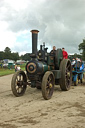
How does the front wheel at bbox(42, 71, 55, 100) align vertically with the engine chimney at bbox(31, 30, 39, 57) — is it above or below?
below

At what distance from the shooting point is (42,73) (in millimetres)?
5762

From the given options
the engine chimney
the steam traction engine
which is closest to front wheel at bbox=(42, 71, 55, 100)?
the steam traction engine

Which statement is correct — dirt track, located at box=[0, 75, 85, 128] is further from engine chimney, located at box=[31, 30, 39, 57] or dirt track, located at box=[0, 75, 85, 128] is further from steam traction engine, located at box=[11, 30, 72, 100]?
engine chimney, located at box=[31, 30, 39, 57]

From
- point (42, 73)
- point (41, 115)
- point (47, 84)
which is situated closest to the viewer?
point (41, 115)

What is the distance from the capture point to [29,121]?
3209mm

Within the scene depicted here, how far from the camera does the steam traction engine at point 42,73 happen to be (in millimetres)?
5293

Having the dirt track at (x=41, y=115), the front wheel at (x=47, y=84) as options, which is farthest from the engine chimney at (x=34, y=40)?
the dirt track at (x=41, y=115)

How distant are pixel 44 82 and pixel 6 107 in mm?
1389

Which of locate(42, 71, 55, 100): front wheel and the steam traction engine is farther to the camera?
the steam traction engine

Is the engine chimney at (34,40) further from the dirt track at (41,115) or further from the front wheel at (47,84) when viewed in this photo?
the dirt track at (41,115)

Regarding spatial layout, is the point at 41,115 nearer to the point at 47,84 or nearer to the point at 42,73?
the point at 47,84

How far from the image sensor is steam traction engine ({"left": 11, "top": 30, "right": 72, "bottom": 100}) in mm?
5293

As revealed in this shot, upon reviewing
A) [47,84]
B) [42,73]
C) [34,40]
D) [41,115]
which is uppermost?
[34,40]

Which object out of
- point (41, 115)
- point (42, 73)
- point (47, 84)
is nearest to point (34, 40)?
point (42, 73)
